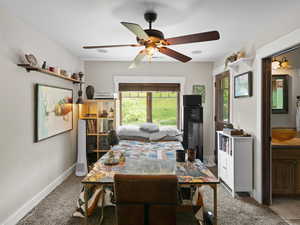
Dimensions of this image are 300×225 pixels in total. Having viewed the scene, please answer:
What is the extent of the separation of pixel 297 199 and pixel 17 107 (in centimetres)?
391

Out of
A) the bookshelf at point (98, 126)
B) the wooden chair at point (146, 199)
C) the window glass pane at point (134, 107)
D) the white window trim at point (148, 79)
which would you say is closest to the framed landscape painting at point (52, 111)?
the bookshelf at point (98, 126)

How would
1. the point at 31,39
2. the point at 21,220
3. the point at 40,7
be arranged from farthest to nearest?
1. the point at 31,39
2. the point at 21,220
3. the point at 40,7

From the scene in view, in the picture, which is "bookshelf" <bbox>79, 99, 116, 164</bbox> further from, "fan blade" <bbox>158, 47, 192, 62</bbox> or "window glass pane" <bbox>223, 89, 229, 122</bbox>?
"window glass pane" <bbox>223, 89, 229, 122</bbox>

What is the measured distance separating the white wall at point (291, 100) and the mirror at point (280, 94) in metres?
0.06

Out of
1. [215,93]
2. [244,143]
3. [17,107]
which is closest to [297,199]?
[244,143]

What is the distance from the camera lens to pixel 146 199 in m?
1.50

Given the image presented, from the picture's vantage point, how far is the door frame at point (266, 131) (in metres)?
2.69

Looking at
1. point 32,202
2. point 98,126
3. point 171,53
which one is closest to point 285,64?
point 171,53

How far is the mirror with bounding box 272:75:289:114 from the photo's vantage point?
354 cm

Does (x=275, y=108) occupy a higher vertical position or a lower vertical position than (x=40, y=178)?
higher

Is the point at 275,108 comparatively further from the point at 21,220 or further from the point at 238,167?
the point at 21,220

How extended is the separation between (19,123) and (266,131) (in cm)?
315

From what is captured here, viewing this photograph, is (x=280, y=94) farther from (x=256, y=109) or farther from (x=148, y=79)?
(x=148, y=79)

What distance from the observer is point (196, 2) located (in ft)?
6.55
